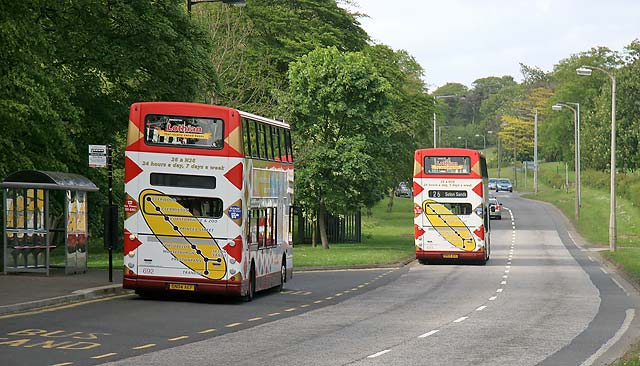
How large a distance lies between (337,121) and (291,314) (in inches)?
1299

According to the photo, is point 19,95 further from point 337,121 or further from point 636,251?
point 636,251

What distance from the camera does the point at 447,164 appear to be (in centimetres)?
4672

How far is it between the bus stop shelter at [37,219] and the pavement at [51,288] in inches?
15.1

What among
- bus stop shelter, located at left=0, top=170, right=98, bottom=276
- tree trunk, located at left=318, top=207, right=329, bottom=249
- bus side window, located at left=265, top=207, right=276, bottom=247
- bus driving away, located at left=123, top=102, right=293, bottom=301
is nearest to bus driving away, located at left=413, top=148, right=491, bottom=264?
tree trunk, located at left=318, top=207, right=329, bottom=249

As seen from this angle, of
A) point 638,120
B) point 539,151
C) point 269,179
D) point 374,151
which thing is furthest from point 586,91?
point 269,179

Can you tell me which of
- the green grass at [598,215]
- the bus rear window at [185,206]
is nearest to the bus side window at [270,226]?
the bus rear window at [185,206]

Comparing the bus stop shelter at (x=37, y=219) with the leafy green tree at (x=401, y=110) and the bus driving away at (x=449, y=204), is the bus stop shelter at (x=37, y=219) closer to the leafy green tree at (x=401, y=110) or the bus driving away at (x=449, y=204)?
the bus driving away at (x=449, y=204)

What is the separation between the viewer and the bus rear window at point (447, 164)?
4669 cm

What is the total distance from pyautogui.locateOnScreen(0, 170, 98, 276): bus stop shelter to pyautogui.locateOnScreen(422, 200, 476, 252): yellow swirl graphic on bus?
736 inches

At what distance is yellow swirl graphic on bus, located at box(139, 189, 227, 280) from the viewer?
25.5 m

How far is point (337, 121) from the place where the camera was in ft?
185

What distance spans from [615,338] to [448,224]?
1040 inches

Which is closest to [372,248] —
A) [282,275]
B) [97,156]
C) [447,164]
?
[447,164]

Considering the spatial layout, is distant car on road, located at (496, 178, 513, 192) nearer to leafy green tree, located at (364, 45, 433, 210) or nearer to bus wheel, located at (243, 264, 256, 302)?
leafy green tree, located at (364, 45, 433, 210)
